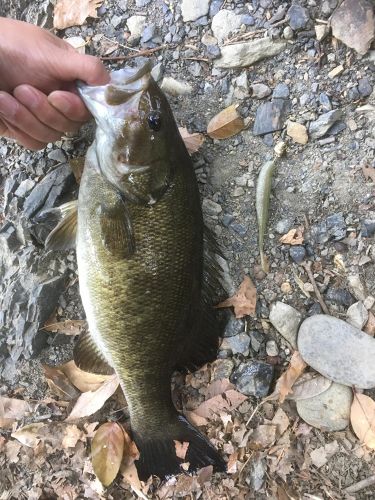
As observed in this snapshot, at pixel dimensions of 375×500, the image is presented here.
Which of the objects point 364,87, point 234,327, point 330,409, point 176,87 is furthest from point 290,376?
point 176,87

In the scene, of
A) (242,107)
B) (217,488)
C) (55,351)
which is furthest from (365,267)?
(55,351)

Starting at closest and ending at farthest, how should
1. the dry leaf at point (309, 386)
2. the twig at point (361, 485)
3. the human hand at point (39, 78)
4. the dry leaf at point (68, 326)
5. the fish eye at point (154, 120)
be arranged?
the fish eye at point (154, 120), the human hand at point (39, 78), the twig at point (361, 485), the dry leaf at point (309, 386), the dry leaf at point (68, 326)

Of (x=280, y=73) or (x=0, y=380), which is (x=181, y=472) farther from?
(x=280, y=73)

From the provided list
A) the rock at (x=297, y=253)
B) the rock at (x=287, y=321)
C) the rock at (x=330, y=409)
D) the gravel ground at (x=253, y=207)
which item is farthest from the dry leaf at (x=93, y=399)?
the rock at (x=297, y=253)

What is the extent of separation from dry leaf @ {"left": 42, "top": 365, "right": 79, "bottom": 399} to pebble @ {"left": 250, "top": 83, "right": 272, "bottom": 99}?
1897 millimetres

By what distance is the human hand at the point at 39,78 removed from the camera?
240cm

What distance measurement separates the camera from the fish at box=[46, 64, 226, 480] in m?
2.33

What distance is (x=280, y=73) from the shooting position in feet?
9.50

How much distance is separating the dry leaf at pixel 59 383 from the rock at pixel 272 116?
1746mm

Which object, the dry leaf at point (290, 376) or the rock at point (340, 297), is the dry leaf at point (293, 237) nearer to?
the rock at point (340, 297)

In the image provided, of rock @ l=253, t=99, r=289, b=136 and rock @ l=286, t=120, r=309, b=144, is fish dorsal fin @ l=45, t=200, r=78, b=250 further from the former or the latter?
rock @ l=286, t=120, r=309, b=144

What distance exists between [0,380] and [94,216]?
1.21 metres

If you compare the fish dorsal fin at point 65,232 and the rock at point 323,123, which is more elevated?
the fish dorsal fin at point 65,232

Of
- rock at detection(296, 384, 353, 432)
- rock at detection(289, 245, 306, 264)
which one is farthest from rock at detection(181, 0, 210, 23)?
rock at detection(296, 384, 353, 432)
